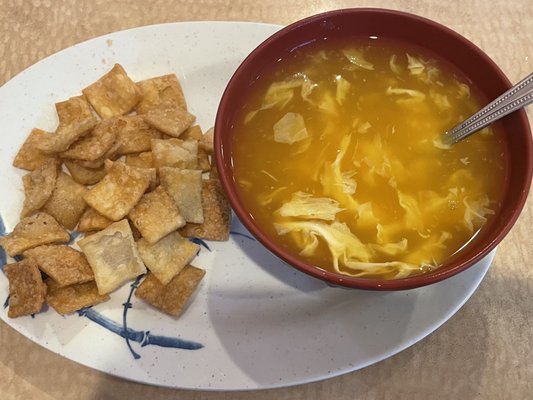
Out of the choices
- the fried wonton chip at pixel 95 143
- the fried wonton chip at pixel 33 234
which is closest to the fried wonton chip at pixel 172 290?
the fried wonton chip at pixel 33 234

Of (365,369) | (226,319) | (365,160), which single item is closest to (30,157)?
(226,319)

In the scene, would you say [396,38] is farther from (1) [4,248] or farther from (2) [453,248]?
(1) [4,248]

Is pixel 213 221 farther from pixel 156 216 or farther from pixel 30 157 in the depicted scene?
pixel 30 157

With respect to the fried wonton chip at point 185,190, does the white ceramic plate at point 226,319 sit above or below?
below

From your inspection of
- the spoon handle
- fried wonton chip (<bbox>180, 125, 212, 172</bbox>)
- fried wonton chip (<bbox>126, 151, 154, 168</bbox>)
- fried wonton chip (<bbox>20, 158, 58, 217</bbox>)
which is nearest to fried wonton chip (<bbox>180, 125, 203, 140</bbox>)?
fried wonton chip (<bbox>180, 125, 212, 172</bbox>)

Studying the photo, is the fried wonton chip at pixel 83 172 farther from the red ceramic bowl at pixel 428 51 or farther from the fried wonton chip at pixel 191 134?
the red ceramic bowl at pixel 428 51

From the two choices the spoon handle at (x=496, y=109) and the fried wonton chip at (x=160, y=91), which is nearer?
the spoon handle at (x=496, y=109)
